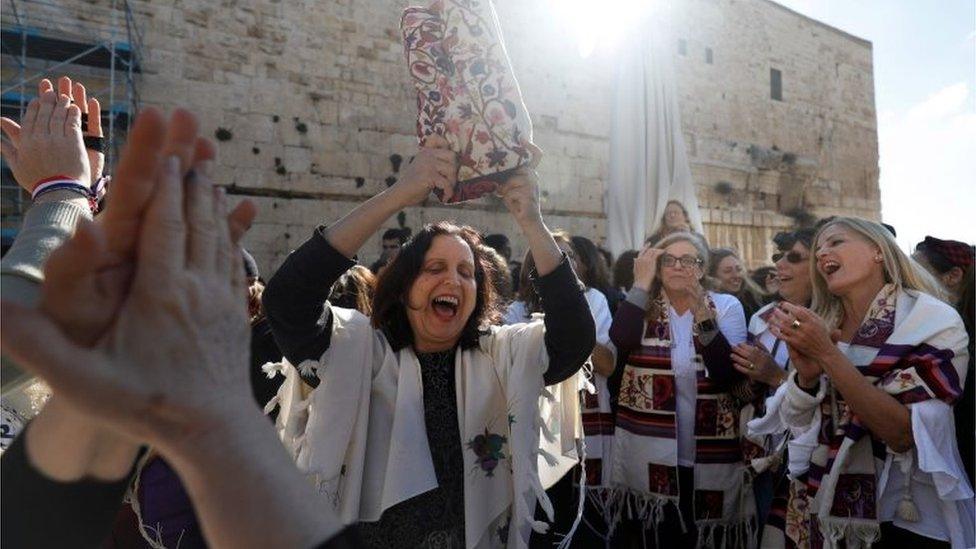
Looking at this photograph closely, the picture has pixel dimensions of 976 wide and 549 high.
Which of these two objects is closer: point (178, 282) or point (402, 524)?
point (178, 282)

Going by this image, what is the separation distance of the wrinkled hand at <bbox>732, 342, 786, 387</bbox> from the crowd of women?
0.02 meters

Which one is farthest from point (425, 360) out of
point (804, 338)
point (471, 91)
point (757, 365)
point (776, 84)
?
point (776, 84)

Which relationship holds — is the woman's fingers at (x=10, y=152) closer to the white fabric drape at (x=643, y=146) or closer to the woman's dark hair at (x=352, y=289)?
the woman's dark hair at (x=352, y=289)

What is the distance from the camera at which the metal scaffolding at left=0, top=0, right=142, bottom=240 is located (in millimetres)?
6855

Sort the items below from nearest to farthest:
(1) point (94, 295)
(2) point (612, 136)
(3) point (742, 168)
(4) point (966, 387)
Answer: (1) point (94, 295)
(4) point (966, 387)
(2) point (612, 136)
(3) point (742, 168)

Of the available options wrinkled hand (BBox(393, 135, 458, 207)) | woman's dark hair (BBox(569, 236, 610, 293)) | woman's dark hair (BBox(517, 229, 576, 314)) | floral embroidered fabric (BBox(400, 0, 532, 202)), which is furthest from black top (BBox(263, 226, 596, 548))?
woman's dark hair (BBox(569, 236, 610, 293))

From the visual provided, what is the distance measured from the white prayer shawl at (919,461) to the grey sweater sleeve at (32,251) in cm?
227

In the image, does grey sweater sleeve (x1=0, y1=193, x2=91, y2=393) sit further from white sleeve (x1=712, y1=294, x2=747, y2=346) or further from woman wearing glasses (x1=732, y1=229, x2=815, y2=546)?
white sleeve (x1=712, y1=294, x2=747, y2=346)

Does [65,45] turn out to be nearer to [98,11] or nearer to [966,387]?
[98,11]

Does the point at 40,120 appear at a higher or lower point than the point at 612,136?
lower

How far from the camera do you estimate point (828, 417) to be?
2.37m

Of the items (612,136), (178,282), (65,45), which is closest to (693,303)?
(178,282)

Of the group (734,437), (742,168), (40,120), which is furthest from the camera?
(742,168)

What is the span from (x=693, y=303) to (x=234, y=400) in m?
2.81
